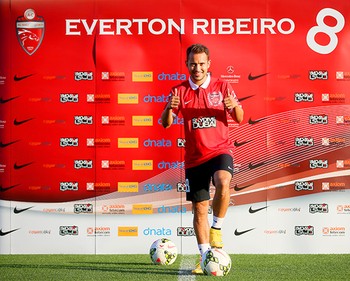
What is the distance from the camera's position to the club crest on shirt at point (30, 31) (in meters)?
9.98

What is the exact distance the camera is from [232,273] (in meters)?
7.50

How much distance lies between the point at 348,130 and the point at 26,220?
12.8 ft

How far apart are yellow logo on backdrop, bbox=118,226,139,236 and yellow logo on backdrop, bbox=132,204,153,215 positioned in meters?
0.18

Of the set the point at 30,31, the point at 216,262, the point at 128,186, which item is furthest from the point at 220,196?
the point at 30,31

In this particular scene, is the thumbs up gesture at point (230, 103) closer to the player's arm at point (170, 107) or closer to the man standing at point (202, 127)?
the man standing at point (202, 127)

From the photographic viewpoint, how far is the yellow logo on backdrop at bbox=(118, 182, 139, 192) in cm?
999

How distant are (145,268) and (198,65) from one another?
2.03 m

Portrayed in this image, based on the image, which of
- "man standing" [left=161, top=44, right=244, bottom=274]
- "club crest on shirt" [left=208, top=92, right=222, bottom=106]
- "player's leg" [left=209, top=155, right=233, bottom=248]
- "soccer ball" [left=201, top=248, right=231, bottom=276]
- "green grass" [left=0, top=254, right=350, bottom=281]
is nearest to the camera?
"soccer ball" [left=201, top=248, right=231, bottom=276]

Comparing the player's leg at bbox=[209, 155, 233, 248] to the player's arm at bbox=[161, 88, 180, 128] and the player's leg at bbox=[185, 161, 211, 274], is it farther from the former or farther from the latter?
the player's arm at bbox=[161, 88, 180, 128]

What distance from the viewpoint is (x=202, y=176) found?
7.57 metres

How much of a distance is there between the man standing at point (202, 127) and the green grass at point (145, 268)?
1.58 ft

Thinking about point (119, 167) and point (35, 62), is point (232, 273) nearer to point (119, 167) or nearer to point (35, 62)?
point (119, 167)

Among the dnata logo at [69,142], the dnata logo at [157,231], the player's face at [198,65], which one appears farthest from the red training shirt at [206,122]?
the dnata logo at [69,142]

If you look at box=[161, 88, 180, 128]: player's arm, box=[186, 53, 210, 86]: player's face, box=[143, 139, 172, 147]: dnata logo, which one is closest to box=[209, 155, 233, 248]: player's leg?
box=[161, 88, 180, 128]: player's arm
